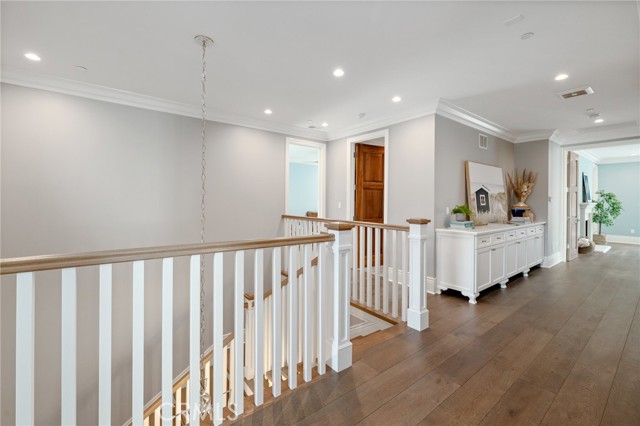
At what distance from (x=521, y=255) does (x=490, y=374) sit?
126 inches

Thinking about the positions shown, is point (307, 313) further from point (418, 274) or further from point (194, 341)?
point (418, 274)

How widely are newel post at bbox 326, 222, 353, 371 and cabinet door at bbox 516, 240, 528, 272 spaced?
3.66 m

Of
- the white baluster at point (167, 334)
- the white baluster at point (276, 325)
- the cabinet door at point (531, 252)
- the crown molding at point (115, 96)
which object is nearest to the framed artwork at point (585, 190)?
the cabinet door at point (531, 252)

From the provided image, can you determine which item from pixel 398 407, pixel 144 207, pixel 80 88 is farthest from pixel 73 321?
pixel 80 88

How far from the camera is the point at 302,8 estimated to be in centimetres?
193

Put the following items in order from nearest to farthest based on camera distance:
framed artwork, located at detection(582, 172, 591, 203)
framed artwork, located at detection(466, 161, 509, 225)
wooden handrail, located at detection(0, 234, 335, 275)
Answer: wooden handrail, located at detection(0, 234, 335, 275), framed artwork, located at detection(466, 161, 509, 225), framed artwork, located at detection(582, 172, 591, 203)

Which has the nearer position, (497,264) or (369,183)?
(497,264)

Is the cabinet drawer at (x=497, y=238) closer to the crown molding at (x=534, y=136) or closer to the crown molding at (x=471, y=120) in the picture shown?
the crown molding at (x=471, y=120)

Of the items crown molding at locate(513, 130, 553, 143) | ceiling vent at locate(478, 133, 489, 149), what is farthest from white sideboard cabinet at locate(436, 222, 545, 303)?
crown molding at locate(513, 130, 553, 143)

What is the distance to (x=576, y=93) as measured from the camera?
11.0 feet

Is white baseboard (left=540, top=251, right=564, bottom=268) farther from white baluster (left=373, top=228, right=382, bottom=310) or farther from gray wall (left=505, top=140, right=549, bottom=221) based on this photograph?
white baluster (left=373, top=228, right=382, bottom=310)

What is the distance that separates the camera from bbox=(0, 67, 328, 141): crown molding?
2.90m

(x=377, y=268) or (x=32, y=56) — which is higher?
(x=32, y=56)

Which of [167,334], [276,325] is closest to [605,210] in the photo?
[276,325]
